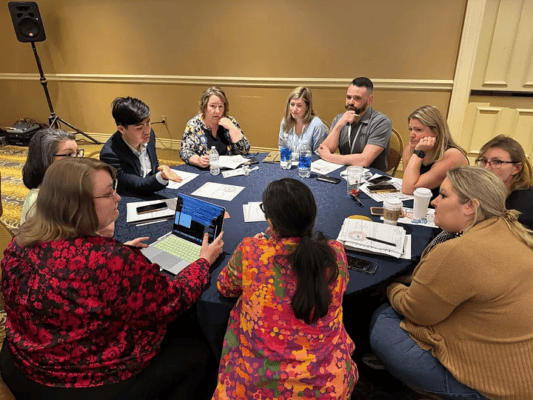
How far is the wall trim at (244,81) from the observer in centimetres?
397

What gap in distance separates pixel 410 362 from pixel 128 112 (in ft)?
6.53

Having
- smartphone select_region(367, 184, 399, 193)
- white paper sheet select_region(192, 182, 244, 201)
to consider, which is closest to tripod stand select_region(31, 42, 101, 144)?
white paper sheet select_region(192, 182, 244, 201)

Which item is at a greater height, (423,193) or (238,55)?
(238,55)

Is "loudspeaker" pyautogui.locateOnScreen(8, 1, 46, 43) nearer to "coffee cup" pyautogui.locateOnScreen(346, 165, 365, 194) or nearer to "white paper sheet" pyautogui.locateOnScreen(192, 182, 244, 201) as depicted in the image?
"white paper sheet" pyautogui.locateOnScreen(192, 182, 244, 201)

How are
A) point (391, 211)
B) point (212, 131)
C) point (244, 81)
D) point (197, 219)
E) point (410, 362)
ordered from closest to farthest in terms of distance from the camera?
point (410, 362), point (197, 219), point (391, 211), point (212, 131), point (244, 81)

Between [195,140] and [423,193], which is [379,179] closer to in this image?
[423,193]

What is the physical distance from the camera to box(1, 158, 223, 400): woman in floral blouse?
1064 mm

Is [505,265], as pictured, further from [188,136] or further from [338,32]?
[338,32]

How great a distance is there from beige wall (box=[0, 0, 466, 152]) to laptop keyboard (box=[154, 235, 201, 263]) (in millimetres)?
3267

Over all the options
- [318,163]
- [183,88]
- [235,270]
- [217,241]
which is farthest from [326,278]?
[183,88]

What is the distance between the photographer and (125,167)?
228 cm

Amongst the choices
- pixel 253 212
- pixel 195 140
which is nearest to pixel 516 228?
pixel 253 212

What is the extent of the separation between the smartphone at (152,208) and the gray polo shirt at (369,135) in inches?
66.7

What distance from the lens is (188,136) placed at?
2902 millimetres
